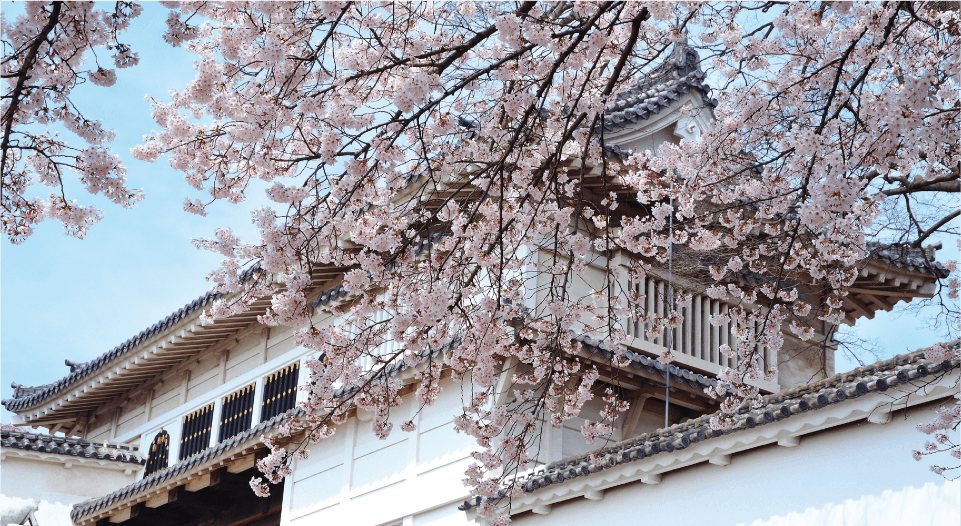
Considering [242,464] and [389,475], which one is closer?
[389,475]

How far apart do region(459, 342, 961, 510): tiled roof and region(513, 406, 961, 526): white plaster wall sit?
0.36m

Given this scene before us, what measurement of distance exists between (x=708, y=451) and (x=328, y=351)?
340 cm

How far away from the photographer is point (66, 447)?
16984 millimetres

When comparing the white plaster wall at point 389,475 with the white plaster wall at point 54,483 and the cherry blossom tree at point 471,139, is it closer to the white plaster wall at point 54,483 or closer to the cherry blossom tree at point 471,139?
the cherry blossom tree at point 471,139

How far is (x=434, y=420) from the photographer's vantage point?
430 inches

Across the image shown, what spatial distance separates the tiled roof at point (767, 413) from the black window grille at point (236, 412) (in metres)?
6.17

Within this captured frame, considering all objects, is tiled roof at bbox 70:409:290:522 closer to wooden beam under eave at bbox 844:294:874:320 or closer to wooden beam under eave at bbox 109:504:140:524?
wooden beam under eave at bbox 109:504:140:524

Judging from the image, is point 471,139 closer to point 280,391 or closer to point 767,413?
point 767,413

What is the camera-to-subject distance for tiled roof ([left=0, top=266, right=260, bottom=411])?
14.9 m

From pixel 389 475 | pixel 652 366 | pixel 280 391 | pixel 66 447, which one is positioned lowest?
pixel 389 475

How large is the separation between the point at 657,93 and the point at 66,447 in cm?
1223

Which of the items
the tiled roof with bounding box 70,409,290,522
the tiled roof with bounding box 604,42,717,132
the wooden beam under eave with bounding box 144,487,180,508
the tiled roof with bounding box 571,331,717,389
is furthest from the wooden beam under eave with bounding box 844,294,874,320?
the wooden beam under eave with bounding box 144,487,180,508

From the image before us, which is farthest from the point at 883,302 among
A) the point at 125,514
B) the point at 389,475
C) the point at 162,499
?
the point at 125,514

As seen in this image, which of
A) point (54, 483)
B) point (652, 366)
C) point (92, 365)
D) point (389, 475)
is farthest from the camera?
point (92, 365)
